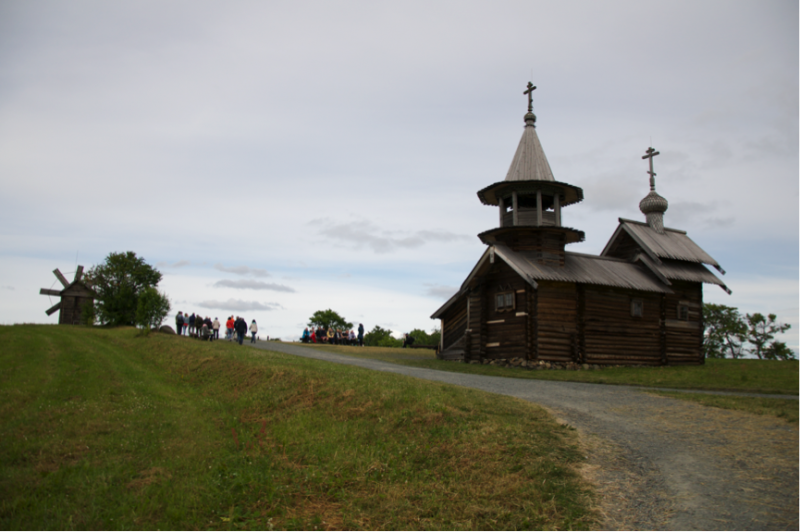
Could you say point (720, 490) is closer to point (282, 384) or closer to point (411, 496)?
point (411, 496)

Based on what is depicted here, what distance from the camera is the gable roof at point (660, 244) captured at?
32.7 m

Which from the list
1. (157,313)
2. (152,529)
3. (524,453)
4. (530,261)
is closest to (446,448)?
(524,453)

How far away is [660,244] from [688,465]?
1134 inches

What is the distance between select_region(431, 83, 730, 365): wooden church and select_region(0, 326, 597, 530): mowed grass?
14.0 meters

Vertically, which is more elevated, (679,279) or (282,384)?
(679,279)

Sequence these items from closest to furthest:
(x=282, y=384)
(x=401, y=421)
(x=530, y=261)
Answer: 1. (x=401, y=421)
2. (x=282, y=384)
3. (x=530, y=261)

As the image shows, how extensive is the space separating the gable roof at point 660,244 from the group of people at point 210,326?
2430 cm

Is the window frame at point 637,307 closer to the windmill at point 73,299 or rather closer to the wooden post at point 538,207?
the wooden post at point 538,207

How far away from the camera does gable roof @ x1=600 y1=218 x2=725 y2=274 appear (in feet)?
107

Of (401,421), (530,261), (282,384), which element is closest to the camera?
(401,421)

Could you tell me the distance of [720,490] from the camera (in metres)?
7.11

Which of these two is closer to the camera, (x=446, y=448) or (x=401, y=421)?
(x=446, y=448)

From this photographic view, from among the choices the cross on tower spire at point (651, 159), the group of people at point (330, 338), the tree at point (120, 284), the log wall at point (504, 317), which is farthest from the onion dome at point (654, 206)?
the tree at point (120, 284)

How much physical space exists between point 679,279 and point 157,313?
31138 millimetres
